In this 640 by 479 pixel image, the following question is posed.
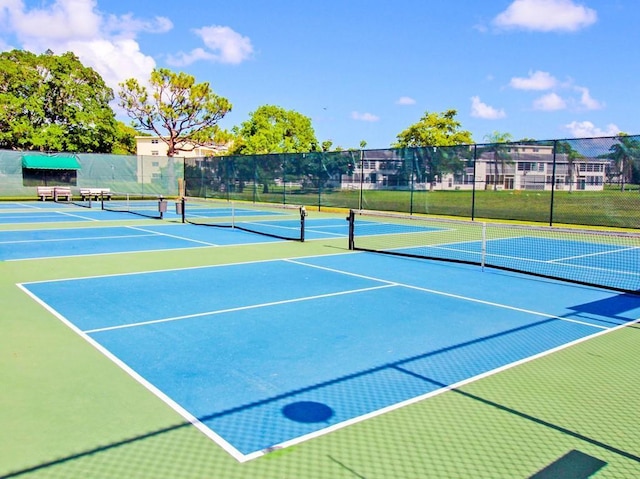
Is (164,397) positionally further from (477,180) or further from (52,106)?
(52,106)

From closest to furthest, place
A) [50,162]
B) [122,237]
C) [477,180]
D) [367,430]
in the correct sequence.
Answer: [367,430]
[122,237]
[477,180]
[50,162]

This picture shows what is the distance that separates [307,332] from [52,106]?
44.8 m

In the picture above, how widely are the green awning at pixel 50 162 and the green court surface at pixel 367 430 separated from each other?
32.3 m

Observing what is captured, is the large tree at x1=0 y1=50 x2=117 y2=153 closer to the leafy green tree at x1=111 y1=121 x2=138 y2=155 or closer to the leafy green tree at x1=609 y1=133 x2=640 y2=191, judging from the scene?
the leafy green tree at x1=111 y1=121 x2=138 y2=155

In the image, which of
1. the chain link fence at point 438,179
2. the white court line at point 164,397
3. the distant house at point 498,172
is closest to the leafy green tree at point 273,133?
the chain link fence at point 438,179

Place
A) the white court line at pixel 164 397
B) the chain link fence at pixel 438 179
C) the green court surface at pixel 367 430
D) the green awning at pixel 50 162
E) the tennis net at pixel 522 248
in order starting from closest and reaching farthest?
the green court surface at pixel 367 430 → the white court line at pixel 164 397 → the tennis net at pixel 522 248 → the chain link fence at pixel 438 179 → the green awning at pixel 50 162

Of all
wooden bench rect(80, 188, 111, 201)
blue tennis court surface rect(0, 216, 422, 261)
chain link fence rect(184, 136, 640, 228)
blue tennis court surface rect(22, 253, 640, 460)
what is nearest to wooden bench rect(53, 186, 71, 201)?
wooden bench rect(80, 188, 111, 201)

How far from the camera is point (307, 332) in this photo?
662cm

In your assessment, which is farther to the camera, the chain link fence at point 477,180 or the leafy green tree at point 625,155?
the chain link fence at point 477,180

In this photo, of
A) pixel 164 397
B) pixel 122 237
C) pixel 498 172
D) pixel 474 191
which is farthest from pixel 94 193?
pixel 164 397

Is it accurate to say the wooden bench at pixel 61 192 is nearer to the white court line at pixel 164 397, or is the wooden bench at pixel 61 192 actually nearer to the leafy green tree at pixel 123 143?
the leafy green tree at pixel 123 143

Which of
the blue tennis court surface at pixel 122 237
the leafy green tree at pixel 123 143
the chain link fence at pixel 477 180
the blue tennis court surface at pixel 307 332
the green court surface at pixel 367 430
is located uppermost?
the leafy green tree at pixel 123 143

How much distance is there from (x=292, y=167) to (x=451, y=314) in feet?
74.9

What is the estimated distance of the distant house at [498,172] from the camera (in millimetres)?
19188
